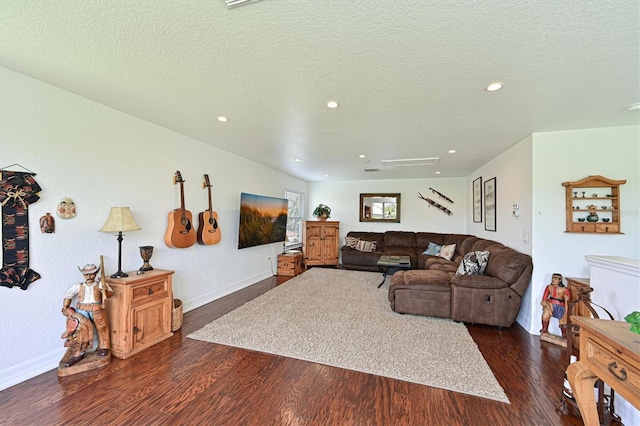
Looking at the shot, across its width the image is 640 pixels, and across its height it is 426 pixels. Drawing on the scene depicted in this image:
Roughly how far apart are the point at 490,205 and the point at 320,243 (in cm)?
→ 370

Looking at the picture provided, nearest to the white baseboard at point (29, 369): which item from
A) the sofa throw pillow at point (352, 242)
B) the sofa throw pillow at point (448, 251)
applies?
the sofa throw pillow at point (352, 242)

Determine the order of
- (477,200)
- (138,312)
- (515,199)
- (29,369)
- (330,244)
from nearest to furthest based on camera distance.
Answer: (29,369) < (138,312) < (515,199) < (477,200) < (330,244)

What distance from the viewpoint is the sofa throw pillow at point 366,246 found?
6.55 m

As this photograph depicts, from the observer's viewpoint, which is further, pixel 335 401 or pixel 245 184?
pixel 245 184

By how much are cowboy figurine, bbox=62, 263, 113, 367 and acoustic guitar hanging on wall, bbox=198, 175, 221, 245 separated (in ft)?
→ 4.70

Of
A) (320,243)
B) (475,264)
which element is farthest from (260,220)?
(475,264)

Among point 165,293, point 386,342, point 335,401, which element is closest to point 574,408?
point 386,342

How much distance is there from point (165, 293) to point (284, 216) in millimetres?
3256

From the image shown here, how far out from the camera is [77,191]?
93.7 inches

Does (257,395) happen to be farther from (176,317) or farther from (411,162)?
(411,162)

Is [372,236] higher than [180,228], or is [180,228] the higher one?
[180,228]

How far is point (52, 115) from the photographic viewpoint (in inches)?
87.0

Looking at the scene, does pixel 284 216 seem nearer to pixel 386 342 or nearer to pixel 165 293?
pixel 165 293

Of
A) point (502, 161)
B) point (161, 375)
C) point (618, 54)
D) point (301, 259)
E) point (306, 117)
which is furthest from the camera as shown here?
point (301, 259)
